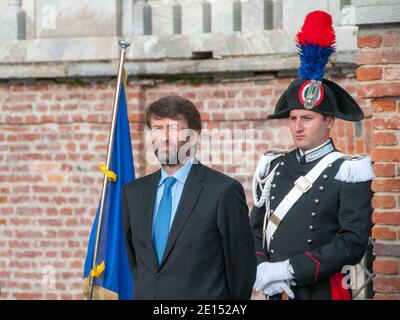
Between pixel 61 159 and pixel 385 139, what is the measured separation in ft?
11.9

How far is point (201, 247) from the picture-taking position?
16.7 feet

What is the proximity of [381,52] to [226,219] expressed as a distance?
1.81m

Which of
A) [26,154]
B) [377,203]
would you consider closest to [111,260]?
[377,203]

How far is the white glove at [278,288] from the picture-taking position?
568 centimetres

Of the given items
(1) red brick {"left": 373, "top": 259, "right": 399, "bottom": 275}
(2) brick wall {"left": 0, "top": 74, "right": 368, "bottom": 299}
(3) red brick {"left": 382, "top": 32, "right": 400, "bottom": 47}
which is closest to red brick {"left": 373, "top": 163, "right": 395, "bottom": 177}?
(1) red brick {"left": 373, "top": 259, "right": 399, "bottom": 275}

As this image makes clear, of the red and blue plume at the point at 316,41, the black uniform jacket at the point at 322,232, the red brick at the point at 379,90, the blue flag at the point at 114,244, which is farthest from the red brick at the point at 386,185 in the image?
the blue flag at the point at 114,244

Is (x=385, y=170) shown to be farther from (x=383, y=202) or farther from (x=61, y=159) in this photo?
(x=61, y=159)

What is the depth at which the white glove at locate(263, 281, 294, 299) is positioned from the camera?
18.6 ft

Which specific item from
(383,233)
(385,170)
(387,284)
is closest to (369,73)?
(385,170)

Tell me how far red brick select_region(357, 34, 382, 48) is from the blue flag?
4.51 ft

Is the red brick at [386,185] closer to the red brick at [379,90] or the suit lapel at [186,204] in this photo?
the red brick at [379,90]

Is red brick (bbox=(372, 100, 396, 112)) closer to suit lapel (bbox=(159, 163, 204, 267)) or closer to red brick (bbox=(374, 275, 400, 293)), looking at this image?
red brick (bbox=(374, 275, 400, 293))

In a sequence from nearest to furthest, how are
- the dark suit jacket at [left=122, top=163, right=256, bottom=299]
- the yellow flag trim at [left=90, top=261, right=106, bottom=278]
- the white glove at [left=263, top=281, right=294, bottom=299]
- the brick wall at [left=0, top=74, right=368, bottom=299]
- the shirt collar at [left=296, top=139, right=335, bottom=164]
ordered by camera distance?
1. the dark suit jacket at [left=122, top=163, right=256, bottom=299]
2. the white glove at [left=263, top=281, right=294, bottom=299]
3. the shirt collar at [left=296, top=139, right=335, bottom=164]
4. the yellow flag trim at [left=90, top=261, right=106, bottom=278]
5. the brick wall at [left=0, top=74, right=368, bottom=299]
